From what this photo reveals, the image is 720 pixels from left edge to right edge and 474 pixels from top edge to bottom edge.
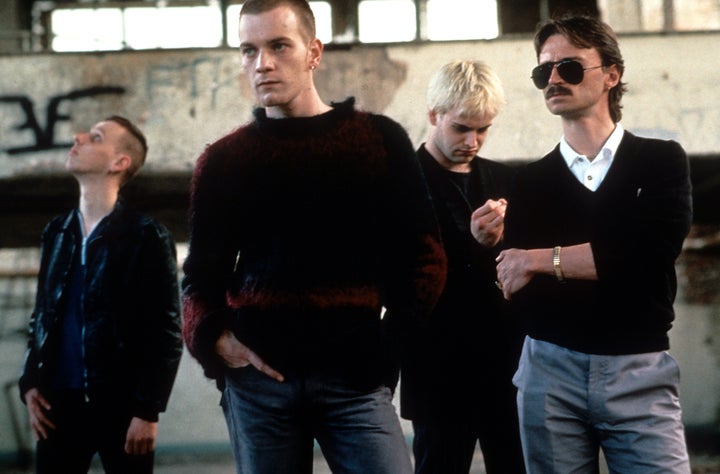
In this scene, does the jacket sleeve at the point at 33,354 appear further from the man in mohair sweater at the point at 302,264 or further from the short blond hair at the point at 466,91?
the short blond hair at the point at 466,91

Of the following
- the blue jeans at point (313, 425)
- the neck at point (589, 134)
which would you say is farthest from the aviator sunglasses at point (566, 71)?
the blue jeans at point (313, 425)

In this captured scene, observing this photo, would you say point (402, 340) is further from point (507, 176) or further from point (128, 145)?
point (128, 145)

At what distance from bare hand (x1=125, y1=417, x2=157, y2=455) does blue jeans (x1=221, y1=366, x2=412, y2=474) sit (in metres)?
1.13

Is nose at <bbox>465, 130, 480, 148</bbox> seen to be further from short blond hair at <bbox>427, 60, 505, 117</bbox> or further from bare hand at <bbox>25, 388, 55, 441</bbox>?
bare hand at <bbox>25, 388, 55, 441</bbox>

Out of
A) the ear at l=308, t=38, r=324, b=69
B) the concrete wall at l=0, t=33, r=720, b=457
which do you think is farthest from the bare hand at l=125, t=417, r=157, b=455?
the concrete wall at l=0, t=33, r=720, b=457

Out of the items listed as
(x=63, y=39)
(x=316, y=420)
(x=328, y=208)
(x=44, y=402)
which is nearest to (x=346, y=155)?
(x=328, y=208)

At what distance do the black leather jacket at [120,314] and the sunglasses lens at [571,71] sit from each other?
5.40ft

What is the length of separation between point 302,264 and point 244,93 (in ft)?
20.5

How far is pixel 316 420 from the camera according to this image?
252 centimetres

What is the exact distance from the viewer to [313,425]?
253cm

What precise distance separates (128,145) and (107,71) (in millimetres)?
4636

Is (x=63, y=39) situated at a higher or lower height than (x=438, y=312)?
higher

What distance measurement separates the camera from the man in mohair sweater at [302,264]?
8.18 ft

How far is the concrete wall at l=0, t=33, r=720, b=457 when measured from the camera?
27.8 ft
